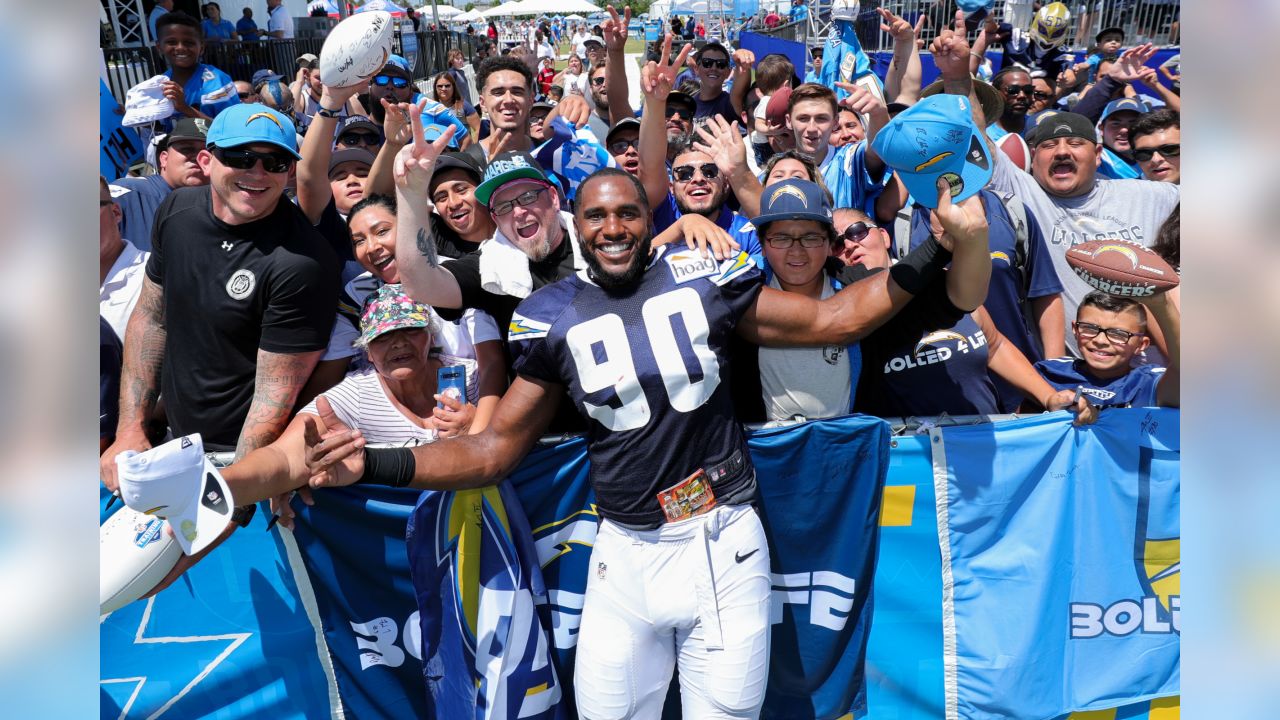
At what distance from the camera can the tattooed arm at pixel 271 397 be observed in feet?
10.8

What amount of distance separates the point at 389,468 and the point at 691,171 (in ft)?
7.47

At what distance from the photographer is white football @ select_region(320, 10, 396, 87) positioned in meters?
3.77

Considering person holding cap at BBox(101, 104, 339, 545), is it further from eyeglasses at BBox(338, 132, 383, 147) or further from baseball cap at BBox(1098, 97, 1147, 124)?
baseball cap at BBox(1098, 97, 1147, 124)

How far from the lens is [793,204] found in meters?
3.34

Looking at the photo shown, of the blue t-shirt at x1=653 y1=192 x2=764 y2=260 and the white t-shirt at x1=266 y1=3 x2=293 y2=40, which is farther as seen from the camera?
the white t-shirt at x1=266 y1=3 x2=293 y2=40

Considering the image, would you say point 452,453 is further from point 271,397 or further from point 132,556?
point 132,556

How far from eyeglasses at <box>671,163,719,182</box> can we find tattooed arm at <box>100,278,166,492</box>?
2.39 metres

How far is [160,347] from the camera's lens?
142 inches

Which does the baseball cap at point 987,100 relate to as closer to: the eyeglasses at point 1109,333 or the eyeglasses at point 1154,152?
the eyeglasses at point 1154,152

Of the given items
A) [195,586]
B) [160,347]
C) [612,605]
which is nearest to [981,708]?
[612,605]

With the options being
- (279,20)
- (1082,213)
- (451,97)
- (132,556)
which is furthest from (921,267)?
(279,20)

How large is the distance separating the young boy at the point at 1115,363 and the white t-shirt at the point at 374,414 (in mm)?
2497

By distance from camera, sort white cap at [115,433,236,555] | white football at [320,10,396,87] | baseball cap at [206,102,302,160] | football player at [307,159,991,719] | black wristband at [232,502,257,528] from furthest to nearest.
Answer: white football at [320,10,396,87], baseball cap at [206,102,302,160], black wristband at [232,502,257,528], football player at [307,159,991,719], white cap at [115,433,236,555]

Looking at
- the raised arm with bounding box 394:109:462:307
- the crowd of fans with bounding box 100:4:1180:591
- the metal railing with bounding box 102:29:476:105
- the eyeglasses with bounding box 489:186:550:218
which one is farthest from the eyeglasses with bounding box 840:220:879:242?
the metal railing with bounding box 102:29:476:105
